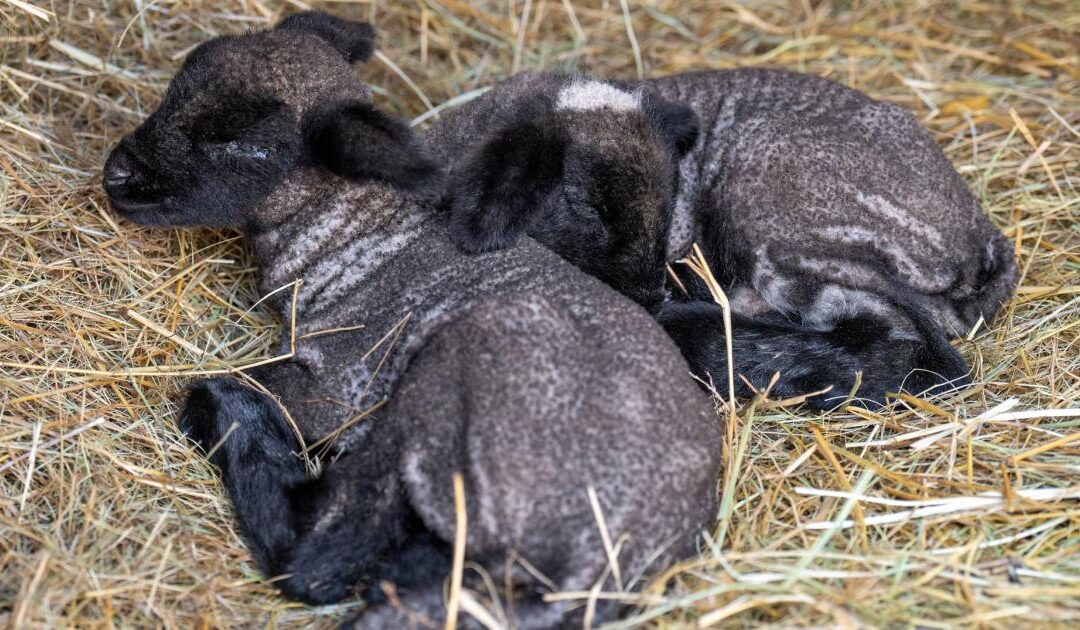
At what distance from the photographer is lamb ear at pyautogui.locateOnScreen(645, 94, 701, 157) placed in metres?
4.30

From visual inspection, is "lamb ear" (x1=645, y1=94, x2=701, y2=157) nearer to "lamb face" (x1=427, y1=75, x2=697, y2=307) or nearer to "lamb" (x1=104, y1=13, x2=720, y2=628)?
"lamb face" (x1=427, y1=75, x2=697, y2=307)

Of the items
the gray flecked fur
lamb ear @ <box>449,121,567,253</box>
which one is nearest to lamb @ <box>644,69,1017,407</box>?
the gray flecked fur

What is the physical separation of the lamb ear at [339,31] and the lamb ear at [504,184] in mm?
837

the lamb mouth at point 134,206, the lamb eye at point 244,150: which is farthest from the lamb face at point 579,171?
the lamb mouth at point 134,206

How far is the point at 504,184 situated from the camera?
3.86 meters

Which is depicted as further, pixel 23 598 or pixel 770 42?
pixel 770 42

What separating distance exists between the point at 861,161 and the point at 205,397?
9.33 feet

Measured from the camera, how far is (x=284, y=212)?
4.07 m

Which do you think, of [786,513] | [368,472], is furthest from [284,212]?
[786,513]

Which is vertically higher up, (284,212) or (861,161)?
(861,161)

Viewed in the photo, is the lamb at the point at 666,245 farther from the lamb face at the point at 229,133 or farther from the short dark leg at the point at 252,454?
the short dark leg at the point at 252,454

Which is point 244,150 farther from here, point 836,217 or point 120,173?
point 836,217

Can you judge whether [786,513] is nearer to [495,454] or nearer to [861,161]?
[495,454]

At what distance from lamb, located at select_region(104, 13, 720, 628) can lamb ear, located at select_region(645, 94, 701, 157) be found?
23 centimetres
